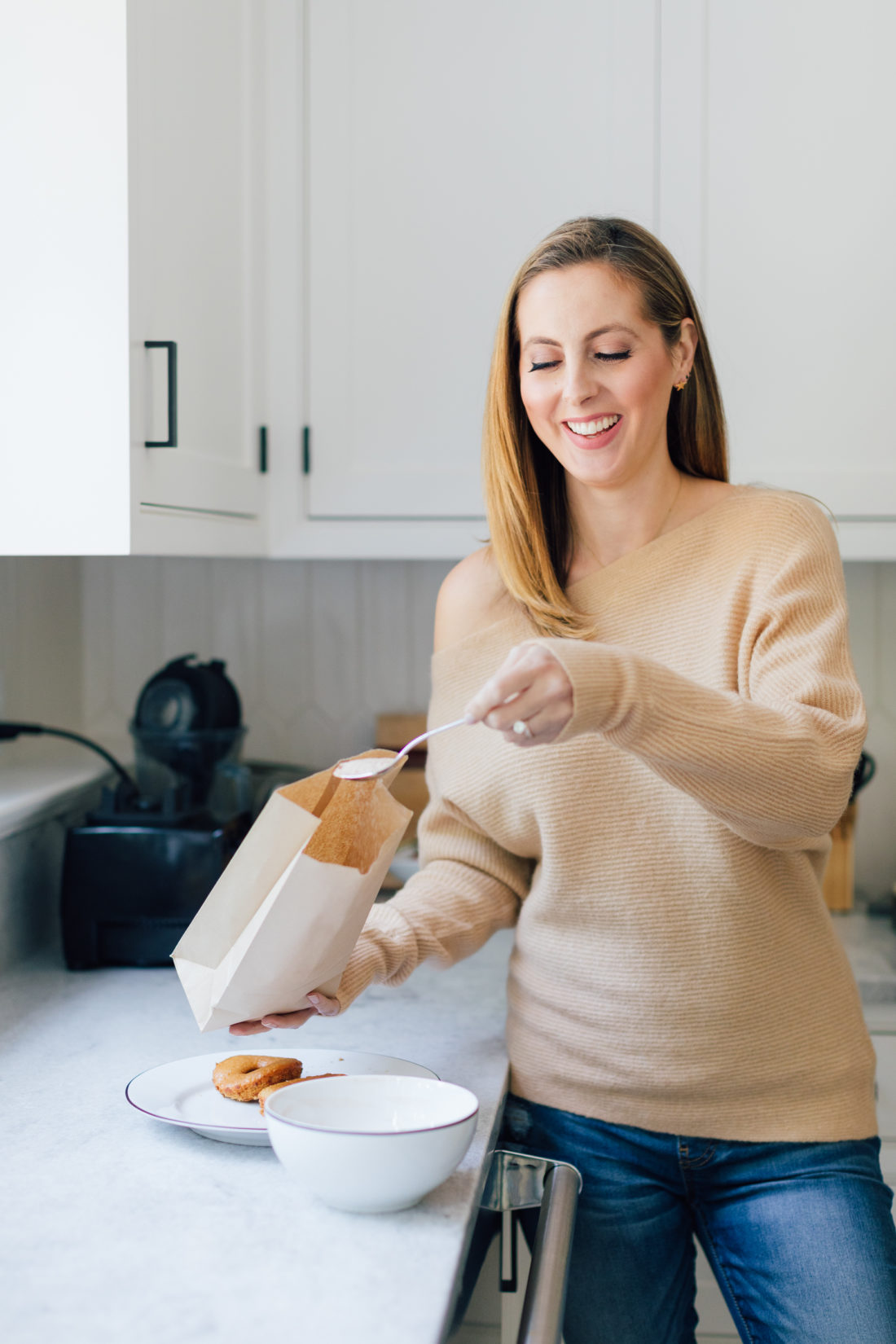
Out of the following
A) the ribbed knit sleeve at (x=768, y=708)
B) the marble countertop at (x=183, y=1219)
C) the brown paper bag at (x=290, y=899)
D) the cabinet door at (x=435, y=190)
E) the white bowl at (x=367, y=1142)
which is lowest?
the marble countertop at (x=183, y=1219)

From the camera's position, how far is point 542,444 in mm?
1217

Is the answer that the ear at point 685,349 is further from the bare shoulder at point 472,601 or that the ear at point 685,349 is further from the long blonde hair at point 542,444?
the bare shoulder at point 472,601

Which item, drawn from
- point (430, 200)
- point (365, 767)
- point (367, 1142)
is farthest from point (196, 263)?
A: point (367, 1142)

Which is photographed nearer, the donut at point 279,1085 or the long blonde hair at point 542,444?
the donut at point 279,1085

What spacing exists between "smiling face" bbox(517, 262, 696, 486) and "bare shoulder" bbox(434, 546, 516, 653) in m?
0.15

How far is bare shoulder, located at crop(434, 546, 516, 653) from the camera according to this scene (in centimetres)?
119

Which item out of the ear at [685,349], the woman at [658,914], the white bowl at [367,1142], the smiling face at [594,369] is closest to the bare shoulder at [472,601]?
the woman at [658,914]

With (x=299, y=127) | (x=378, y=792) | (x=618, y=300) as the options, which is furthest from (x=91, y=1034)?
A: (x=299, y=127)

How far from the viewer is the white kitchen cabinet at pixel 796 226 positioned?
4.77 feet

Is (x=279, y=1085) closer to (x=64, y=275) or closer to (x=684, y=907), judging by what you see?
(x=684, y=907)

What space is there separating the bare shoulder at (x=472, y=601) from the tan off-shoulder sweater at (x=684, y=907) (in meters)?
0.06

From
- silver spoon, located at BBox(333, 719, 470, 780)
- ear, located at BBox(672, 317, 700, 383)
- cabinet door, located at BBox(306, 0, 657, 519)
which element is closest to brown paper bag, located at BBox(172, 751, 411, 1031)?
silver spoon, located at BBox(333, 719, 470, 780)

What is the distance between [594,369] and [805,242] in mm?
581

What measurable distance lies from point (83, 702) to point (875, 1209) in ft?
4.58
